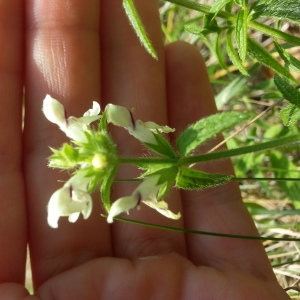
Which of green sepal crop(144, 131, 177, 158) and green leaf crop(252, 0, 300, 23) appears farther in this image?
green leaf crop(252, 0, 300, 23)

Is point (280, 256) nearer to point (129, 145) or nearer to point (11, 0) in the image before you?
point (129, 145)

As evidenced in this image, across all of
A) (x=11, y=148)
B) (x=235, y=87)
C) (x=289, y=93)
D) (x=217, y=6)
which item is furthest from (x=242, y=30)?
(x=235, y=87)

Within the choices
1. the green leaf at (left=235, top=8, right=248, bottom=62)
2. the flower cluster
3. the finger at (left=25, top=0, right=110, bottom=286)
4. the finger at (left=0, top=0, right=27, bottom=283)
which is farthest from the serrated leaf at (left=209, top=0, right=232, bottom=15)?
the finger at (left=0, top=0, right=27, bottom=283)

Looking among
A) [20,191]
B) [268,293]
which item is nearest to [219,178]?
[268,293]

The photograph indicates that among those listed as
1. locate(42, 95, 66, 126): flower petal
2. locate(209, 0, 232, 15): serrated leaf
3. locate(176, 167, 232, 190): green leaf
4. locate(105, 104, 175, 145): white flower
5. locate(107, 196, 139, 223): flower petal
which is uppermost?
locate(209, 0, 232, 15): serrated leaf

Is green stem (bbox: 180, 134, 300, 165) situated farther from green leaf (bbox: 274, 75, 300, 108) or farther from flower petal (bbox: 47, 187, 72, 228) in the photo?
flower petal (bbox: 47, 187, 72, 228)

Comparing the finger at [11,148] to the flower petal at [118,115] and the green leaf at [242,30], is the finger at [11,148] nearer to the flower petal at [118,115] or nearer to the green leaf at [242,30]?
the flower petal at [118,115]

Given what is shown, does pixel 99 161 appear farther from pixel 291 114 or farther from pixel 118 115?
pixel 291 114

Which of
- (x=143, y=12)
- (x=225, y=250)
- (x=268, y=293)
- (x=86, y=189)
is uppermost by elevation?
(x=143, y=12)
